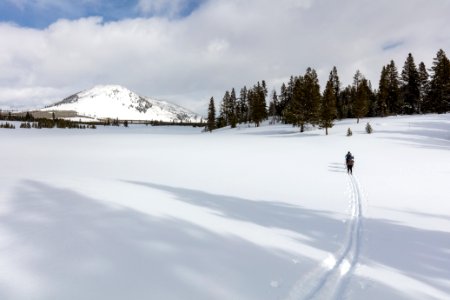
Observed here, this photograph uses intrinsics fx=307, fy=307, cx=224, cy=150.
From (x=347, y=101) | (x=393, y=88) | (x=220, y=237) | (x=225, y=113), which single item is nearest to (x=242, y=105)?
(x=225, y=113)

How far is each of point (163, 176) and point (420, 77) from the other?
79074 millimetres

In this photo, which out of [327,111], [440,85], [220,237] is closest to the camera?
[220,237]

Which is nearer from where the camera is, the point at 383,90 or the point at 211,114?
the point at 383,90

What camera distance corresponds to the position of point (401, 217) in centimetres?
1166

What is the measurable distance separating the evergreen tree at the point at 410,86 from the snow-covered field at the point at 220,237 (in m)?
68.6

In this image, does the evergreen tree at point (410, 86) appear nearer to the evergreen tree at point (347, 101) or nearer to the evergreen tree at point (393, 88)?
the evergreen tree at point (393, 88)

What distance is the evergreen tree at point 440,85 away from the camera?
67750 millimetres

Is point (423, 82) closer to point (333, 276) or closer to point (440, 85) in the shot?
point (440, 85)

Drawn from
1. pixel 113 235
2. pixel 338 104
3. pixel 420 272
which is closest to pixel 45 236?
pixel 113 235

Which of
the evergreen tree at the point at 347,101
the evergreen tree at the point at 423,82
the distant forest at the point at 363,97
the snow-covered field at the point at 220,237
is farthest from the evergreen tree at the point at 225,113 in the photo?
the snow-covered field at the point at 220,237

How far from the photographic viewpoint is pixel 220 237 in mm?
8773

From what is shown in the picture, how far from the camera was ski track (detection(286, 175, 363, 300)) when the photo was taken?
576cm

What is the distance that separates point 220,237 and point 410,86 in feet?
281

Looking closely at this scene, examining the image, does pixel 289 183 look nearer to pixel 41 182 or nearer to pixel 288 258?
pixel 288 258
